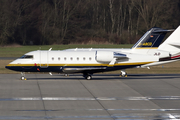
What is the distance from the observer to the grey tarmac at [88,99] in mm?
16234

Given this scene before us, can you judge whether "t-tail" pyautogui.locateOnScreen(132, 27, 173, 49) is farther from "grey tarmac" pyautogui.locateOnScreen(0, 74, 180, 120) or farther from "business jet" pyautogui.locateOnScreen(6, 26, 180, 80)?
"grey tarmac" pyautogui.locateOnScreen(0, 74, 180, 120)

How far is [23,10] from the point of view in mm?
85250

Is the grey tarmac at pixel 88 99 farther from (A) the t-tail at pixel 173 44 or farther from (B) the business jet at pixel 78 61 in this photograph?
(A) the t-tail at pixel 173 44

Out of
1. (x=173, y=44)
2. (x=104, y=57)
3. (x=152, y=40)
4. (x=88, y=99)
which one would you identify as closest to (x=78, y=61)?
(x=104, y=57)

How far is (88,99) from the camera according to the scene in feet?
66.9

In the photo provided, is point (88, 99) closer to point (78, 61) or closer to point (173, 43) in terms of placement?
point (78, 61)

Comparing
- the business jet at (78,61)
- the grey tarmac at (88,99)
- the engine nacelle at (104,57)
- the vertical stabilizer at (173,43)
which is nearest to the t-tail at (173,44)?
the vertical stabilizer at (173,43)

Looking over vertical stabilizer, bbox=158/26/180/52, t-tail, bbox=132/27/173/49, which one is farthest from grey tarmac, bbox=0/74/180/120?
vertical stabilizer, bbox=158/26/180/52

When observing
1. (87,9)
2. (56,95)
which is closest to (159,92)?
(56,95)

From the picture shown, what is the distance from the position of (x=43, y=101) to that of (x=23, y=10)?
69037 mm

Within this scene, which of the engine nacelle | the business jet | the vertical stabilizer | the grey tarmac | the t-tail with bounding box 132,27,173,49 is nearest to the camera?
the grey tarmac

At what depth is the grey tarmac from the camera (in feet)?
53.3

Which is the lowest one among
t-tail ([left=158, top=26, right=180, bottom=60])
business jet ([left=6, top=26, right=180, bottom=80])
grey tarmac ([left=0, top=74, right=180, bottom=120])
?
grey tarmac ([left=0, top=74, right=180, bottom=120])

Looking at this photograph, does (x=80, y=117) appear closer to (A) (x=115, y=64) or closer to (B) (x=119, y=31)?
(A) (x=115, y=64)
